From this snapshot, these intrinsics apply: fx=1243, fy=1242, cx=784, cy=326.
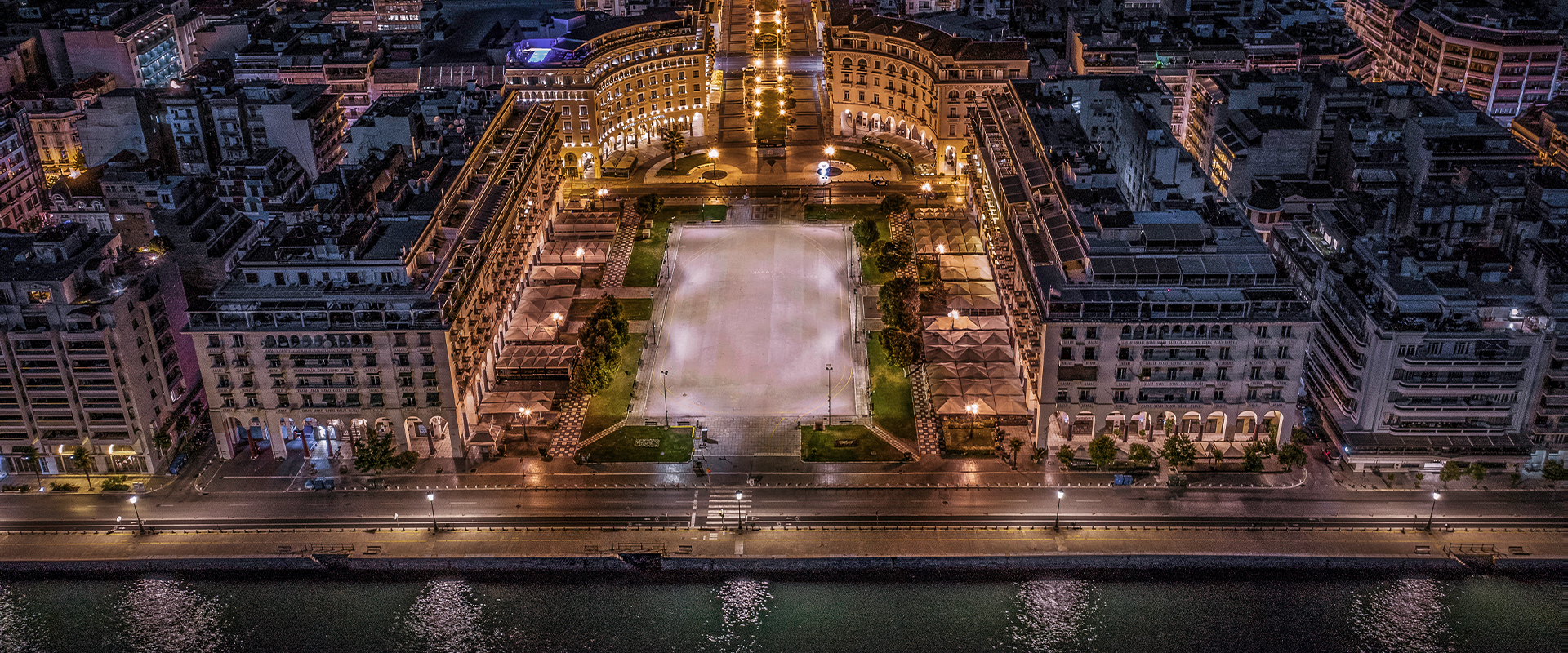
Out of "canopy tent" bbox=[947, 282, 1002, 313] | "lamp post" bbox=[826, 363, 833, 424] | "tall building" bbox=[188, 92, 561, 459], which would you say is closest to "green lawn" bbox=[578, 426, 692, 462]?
"tall building" bbox=[188, 92, 561, 459]

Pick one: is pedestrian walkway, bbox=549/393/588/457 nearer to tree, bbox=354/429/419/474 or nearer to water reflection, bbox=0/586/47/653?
A: tree, bbox=354/429/419/474

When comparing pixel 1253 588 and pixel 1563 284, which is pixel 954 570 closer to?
pixel 1253 588

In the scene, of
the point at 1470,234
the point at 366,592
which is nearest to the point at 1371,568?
the point at 1470,234

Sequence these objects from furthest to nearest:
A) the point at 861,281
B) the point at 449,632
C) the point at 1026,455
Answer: the point at 861,281, the point at 1026,455, the point at 449,632

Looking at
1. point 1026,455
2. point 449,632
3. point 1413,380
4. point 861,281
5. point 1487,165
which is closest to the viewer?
point 449,632

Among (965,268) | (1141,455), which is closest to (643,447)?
(1141,455)

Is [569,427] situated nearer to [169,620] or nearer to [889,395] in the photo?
[889,395]

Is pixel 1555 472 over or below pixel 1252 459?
below
